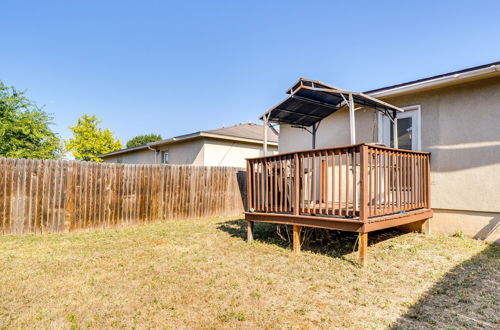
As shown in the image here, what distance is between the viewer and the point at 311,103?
637cm

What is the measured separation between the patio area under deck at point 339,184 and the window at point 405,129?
304 millimetres

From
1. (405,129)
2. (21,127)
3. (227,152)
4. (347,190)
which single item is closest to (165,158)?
(227,152)

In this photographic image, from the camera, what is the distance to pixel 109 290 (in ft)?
10.9

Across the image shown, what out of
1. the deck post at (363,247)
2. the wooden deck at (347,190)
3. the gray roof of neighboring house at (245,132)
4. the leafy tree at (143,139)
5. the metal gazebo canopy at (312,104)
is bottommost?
the deck post at (363,247)

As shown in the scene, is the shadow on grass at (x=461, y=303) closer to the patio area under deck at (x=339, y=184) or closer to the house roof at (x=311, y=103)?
the patio area under deck at (x=339, y=184)

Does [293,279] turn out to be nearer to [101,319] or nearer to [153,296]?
[153,296]

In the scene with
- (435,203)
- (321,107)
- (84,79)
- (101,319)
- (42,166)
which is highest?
(84,79)

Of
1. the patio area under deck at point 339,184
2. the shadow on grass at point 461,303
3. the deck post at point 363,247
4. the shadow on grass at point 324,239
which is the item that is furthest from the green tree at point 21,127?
the shadow on grass at point 461,303

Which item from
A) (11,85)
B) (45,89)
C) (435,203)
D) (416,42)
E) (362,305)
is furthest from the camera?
(45,89)

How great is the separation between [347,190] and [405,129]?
11.0 ft

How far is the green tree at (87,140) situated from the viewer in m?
29.0

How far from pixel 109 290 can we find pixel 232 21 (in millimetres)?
11019

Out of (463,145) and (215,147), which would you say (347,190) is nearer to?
(463,145)

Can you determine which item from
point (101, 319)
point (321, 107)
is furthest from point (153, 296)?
point (321, 107)
